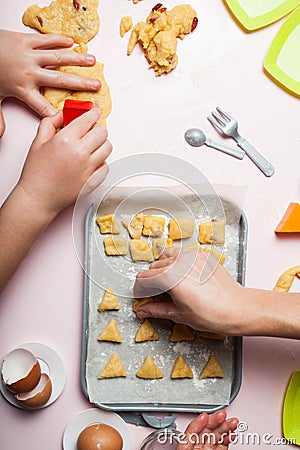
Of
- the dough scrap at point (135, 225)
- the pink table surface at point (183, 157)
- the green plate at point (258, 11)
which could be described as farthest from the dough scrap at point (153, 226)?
the green plate at point (258, 11)

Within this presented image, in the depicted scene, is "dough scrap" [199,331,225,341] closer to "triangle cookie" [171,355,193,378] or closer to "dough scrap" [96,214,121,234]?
"triangle cookie" [171,355,193,378]

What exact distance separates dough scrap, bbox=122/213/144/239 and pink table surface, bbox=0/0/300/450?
0.32 feet

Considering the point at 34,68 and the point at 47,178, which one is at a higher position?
the point at 34,68

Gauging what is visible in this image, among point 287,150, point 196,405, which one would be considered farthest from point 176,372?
point 287,150

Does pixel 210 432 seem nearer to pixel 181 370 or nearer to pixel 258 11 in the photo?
pixel 181 370

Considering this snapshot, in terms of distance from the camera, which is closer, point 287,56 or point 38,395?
point 38,395

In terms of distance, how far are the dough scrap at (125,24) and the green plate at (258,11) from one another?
162 millimetres

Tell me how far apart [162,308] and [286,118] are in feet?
1.22

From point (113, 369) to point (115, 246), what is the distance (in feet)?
0.61

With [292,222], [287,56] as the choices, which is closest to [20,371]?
[292,222]

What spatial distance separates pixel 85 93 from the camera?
3.50 feet

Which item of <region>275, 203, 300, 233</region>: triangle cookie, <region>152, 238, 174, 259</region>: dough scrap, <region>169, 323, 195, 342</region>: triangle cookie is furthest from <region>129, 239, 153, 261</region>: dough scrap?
<region>275, 203, 300, 233</region>: triangle cookie

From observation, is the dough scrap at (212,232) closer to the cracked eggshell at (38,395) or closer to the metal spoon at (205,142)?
the metal spoon at (205,142)

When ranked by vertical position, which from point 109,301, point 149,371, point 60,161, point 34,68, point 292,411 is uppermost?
point 34,68
